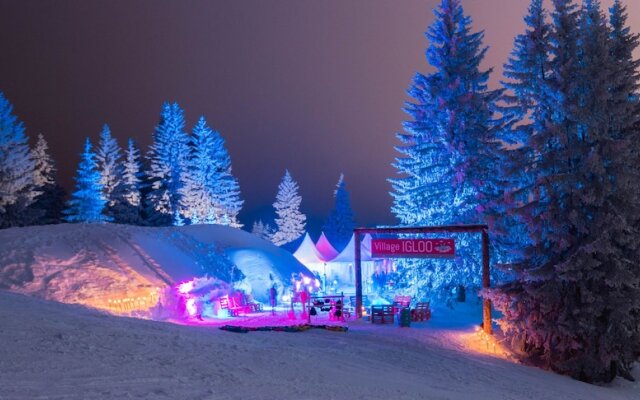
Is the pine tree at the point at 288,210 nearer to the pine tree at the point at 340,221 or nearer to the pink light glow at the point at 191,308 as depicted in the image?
the pine tree at the point at 340,221

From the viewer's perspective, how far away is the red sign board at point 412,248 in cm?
1980

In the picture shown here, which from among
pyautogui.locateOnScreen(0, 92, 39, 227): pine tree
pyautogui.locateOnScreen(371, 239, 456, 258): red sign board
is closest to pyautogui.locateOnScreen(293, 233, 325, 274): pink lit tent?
pyautogui.locateOnScreen(371, 239, 456, 258): red sign board

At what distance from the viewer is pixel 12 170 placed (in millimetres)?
32219

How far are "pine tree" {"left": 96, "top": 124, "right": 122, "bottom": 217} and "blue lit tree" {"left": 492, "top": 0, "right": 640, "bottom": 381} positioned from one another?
1234 inches

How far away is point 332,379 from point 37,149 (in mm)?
38628

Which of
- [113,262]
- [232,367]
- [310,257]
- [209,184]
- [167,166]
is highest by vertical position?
[167,166]

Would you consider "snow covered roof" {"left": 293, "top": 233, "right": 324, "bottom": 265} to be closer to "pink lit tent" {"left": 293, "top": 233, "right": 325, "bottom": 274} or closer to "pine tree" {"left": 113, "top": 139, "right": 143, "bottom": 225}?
"pink lit tent" {"left": 293, "top": 233, "right": 325, "bottom": 274}

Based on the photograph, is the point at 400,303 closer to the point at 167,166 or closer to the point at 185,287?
the point at 185,287

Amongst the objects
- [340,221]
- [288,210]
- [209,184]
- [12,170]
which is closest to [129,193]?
[209,184]

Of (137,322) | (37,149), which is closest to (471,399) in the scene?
(137,322)

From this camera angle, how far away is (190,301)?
19.7 meters

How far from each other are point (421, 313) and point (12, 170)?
2709 cm

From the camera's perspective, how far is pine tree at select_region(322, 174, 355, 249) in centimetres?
6069

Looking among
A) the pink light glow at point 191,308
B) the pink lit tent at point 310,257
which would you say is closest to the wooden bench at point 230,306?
the pink light glow at point 191,308
